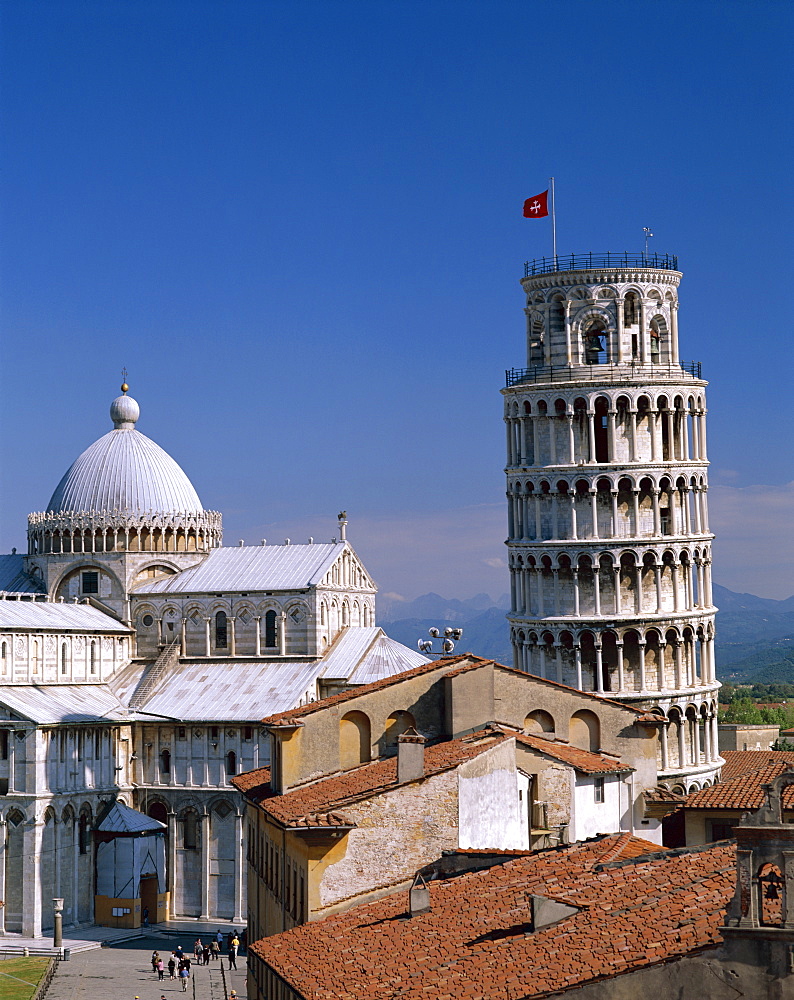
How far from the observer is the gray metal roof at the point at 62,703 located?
3246 inches

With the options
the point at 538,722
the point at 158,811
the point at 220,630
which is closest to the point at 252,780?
the point at 538,722

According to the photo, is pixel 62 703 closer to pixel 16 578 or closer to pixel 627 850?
pixel 16 578

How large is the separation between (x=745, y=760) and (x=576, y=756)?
4363 centimetres

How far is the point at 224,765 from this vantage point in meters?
85.8

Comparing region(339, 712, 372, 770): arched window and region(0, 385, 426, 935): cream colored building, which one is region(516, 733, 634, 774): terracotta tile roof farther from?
region(0, 385, 426, 935): cream colored building

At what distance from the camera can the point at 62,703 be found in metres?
85.8

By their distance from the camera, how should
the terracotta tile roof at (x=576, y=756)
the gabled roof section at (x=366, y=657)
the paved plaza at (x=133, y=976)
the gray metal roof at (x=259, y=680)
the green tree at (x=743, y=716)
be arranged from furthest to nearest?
1. the green tree at (x=743, y=716)
2. the gabled roof section at (x=366, y=657)
3. the gray metal roof at (x=259, y=680)
4. the paved plaza at (x=133, y=976)
5. the terracotta tile roof at (x=576, y=756)

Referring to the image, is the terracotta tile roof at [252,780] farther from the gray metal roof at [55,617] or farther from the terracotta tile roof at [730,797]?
the gray metal roof at [55,617]

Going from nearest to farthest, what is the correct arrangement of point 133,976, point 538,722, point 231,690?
point 538,722
point 133,976
point 231,690

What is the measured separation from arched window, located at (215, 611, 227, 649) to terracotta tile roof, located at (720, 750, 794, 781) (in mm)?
25808

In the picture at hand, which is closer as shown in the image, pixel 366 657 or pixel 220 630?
pixel 366 657

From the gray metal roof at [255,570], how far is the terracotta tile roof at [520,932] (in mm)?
51467

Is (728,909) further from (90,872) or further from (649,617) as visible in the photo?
(90,872)

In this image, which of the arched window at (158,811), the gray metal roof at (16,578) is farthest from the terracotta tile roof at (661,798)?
the gray metal roof at (16,578)
